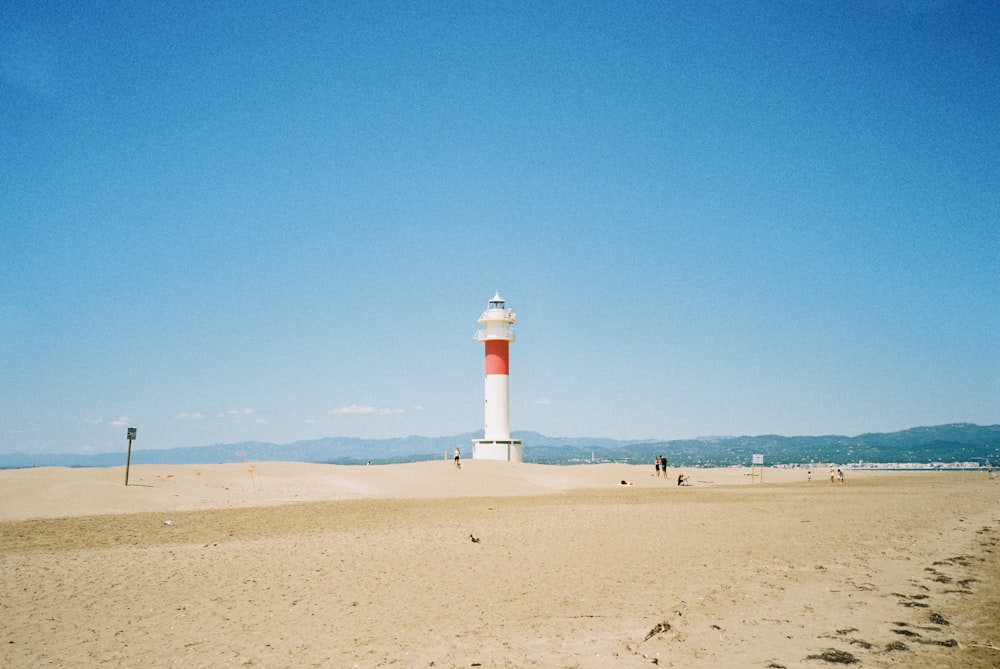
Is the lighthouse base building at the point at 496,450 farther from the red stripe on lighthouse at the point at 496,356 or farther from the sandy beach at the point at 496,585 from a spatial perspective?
the sandy beach at the point at 496,585

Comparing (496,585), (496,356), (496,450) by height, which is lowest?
(496,585)

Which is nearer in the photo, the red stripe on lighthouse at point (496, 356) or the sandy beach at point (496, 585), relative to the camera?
the sandy beach at point (496, 585)

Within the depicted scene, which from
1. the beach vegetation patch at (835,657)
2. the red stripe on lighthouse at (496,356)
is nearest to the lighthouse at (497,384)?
the red stripe on lighthouse at (496,356)

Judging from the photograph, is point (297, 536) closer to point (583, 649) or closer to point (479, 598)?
point (479, 598)

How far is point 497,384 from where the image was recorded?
144 ft

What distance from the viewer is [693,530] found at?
17797 mm

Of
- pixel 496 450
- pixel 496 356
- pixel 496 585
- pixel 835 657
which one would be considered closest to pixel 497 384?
pixel 496 356

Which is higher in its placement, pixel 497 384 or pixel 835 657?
pixel 497 384

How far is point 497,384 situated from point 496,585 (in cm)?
3225

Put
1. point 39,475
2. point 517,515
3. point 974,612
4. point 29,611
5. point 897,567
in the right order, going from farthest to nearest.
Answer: point 39,475
point 517,515
point 897,567
point 29,611
point 974,612

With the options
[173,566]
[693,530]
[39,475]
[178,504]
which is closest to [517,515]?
[693,530]

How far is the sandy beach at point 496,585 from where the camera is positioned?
26.7ft

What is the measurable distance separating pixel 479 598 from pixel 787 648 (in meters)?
4.79

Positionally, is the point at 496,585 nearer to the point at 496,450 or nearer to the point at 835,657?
the point at 835,657
